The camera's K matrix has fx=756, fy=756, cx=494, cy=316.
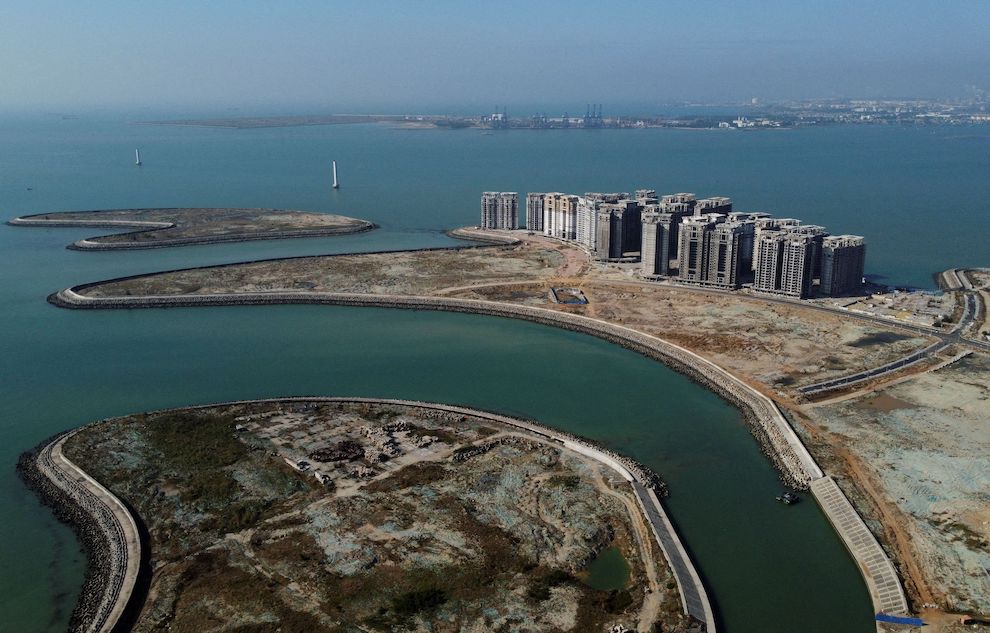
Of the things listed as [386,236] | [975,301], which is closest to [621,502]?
[975,301]

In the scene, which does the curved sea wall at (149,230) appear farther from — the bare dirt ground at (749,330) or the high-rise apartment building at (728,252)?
the high-rise apartment building at (728,252)

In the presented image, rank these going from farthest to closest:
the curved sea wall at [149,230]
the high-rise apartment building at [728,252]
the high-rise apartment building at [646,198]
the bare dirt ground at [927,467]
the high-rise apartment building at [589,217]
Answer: the curved sea wall at [149,230] < the high-rise apartment building at [646,198] < the high-rise apartment building at [589,217] < the high-rise apartment building at [728,252] < the bare dirt ground at [927,467]

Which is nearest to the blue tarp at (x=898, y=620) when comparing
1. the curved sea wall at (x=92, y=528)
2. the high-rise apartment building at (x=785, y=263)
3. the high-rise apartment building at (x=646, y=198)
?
the curved sea wall at (x=92, y=528)

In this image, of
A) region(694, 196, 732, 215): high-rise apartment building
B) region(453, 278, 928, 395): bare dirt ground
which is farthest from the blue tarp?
region(694, 196, 732, 215): high-rise apartment building

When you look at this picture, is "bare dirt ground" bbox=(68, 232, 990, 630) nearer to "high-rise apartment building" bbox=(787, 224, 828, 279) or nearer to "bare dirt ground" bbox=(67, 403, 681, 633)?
"high-rise apartment building" bbox=(787, 224, 828, 279)

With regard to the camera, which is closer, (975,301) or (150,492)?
(150,492)

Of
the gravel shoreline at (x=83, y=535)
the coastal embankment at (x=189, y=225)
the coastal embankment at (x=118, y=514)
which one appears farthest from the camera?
the coastal embankment at (x=189, y=225)

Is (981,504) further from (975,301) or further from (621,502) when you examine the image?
(975,301)

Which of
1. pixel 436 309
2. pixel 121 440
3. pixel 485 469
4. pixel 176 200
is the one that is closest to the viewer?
pixel 485 469
